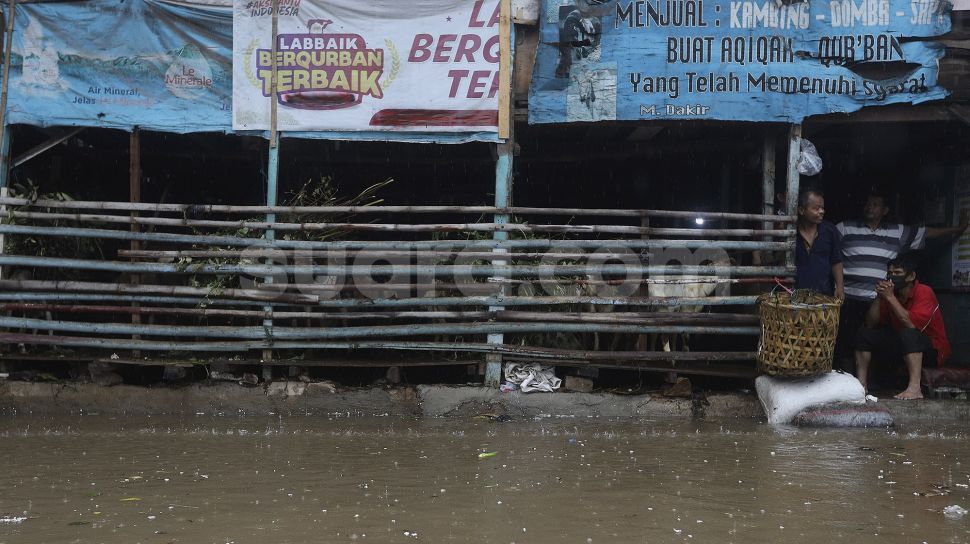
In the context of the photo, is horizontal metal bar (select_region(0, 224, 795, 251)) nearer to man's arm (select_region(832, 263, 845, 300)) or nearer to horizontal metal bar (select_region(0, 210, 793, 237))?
horizontal metal bar (select_region(0, 210, 793, 237))

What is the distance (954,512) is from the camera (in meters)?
4.26

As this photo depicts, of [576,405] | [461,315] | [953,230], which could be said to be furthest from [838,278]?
[461,315]

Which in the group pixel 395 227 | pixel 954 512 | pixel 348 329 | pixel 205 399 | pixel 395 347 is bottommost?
pixel 205 399

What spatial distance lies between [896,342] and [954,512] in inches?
143

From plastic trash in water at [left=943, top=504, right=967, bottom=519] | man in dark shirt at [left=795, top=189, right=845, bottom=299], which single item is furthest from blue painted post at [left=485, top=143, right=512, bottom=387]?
plastic trash in water at [left=943, top=504, right=967, bottom=519]

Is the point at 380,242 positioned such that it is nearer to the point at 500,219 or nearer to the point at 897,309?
the point at 500,219

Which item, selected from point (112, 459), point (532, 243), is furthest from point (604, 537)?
point (532, 243)

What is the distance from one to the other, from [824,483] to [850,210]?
603cm

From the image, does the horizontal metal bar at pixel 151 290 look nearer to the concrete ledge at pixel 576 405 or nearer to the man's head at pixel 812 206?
the concrete ledge at pixel 576 405

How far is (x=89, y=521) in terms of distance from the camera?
4.13 meters

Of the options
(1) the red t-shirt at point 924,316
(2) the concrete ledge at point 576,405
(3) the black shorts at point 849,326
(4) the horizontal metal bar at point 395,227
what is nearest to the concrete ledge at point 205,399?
(2) the concrete ledge at point 576,405

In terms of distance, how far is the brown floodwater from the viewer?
13.1 feet

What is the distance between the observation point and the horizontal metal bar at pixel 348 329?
7555 millimetres

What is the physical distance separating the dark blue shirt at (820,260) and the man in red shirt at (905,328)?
1.43 feet
